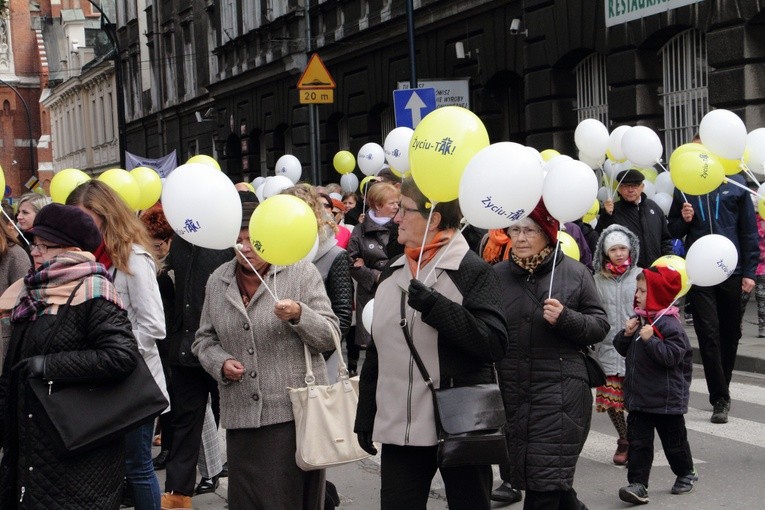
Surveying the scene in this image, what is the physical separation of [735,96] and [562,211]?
9535 mm

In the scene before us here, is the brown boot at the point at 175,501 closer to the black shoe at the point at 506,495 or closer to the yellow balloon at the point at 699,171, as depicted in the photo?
the black shoe at the point at 506,495

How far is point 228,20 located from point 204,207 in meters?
31.2

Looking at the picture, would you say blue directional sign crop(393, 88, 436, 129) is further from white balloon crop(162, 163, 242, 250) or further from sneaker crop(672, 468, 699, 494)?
white balloon crop(162, 163, 242, 250)

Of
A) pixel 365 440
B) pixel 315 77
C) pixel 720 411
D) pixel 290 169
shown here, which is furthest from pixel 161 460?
pixel 315 77

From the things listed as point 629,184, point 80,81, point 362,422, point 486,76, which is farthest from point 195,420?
point 80,81

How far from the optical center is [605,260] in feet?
24.6

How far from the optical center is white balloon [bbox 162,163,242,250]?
5.45m

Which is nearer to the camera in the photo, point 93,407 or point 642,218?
point 93,407

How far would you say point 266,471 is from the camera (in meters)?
5.32

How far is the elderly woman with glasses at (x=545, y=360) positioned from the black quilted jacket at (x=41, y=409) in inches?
70.9

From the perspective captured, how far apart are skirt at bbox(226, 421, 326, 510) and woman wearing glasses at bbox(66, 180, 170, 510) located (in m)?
0.65

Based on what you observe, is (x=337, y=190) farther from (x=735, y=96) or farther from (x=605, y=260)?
(x=605, y=260)

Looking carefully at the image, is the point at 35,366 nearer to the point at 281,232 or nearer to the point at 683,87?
the point at 281,232

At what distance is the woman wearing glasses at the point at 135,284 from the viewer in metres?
5.75
